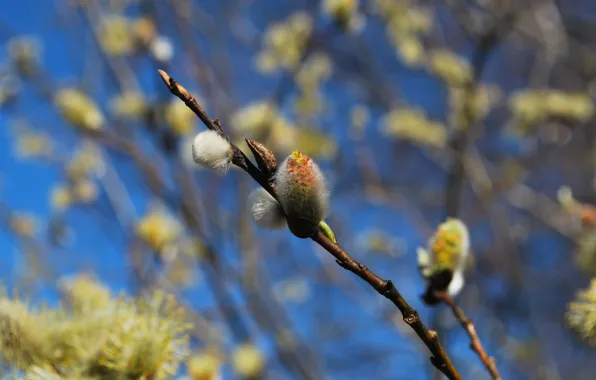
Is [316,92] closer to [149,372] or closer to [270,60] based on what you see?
[270,60]

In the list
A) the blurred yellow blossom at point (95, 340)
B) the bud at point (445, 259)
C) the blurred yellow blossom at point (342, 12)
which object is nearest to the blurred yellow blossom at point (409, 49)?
the blurred yellow blossom at point (342, 12)

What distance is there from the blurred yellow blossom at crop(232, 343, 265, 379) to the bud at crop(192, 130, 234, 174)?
1.27 m

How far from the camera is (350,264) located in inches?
19.3

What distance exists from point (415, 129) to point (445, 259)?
5.09ft

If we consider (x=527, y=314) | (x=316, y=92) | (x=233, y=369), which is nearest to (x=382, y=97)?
(x=316, y=92)

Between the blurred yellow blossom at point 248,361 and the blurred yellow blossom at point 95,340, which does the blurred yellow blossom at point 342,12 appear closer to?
the blurred yellow blossom at point 95,340

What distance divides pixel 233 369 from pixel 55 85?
1.29 meters

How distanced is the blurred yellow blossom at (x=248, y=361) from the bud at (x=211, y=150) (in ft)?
4.17

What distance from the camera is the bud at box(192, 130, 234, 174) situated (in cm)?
52

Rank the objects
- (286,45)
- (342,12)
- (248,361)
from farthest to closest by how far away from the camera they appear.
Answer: (286,45)
(248,361)
(342,12)

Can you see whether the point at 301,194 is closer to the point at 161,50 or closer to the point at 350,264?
the point at 350,264

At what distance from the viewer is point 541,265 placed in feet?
16.9

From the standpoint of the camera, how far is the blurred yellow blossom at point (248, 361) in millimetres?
1676

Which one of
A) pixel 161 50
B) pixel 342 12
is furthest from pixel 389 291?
pixel 161 50
